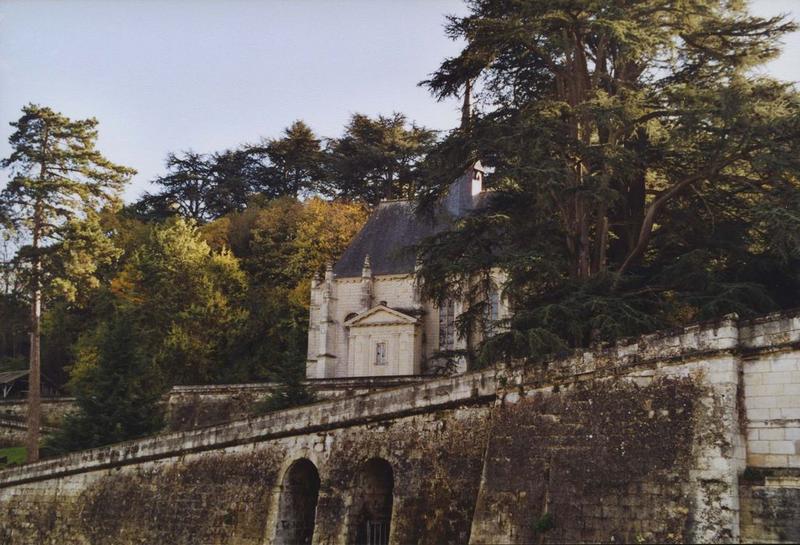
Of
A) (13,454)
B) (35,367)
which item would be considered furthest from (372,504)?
(13,454)

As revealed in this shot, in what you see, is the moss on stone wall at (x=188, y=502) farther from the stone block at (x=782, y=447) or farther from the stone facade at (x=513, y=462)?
the stone block at (x=782, y=447)

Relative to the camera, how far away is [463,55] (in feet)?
70.6

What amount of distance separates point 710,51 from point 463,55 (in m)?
5.53

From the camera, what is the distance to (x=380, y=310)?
41.7 metres

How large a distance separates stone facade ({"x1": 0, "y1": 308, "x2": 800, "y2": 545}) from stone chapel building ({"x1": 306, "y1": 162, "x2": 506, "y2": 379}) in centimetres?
2107

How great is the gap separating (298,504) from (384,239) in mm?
27192

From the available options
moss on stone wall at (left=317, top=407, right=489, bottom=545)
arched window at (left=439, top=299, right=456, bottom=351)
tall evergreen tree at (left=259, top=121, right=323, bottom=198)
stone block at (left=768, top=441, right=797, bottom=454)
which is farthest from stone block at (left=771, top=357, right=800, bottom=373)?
tall evergreen tree at (left=259, top=121, right=323, bottom=198)

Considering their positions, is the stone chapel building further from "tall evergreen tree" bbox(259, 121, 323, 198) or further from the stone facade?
the stone facade

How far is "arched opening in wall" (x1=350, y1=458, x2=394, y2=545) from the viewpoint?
16.2m

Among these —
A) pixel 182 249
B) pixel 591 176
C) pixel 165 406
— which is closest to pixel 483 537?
pixel 591 176

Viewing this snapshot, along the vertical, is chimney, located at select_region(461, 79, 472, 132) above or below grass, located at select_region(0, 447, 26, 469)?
above

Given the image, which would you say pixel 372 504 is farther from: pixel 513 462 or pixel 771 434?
pixel 771 434

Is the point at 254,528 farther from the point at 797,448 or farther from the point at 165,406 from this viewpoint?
the point at 165,406

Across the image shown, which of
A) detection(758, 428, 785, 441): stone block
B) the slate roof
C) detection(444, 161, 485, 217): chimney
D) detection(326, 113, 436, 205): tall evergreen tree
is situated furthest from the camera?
detection(326, 113, 436, 205): tall evergreen tree
